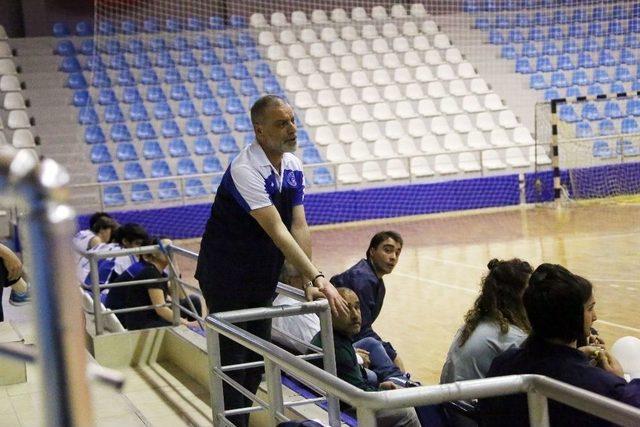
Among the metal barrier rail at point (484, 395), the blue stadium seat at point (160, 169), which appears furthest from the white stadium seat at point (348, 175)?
the metal barrier rail at point (484, 395)

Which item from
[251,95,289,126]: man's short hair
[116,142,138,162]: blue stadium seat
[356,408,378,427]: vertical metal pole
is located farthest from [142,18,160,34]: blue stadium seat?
[356,408,378,427]: vertical metal pole

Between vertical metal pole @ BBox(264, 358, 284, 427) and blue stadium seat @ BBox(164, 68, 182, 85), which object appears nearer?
vertical metal pole @ BBox(264, 358, 284, 427)

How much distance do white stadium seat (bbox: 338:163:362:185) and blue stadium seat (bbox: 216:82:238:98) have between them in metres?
2.47

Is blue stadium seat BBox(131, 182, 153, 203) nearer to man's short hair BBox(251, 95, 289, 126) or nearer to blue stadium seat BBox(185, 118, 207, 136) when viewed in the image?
blue stadium seat BBox(185, 118, 207, 136)

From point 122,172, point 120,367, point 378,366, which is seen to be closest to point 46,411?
point 378,366

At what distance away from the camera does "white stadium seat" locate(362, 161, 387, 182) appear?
16.4 metres

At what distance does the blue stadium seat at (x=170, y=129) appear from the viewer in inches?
660

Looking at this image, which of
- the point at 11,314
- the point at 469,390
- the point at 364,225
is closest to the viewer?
the point at 469,390

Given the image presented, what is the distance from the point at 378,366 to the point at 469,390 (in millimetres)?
2854

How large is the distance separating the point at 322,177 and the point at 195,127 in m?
2.49

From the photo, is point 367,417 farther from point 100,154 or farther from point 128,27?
point 128,27

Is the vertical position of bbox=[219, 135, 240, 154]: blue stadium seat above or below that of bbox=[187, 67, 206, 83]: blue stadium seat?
below

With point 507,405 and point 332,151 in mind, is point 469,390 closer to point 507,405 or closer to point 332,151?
point 507,405

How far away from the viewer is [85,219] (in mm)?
14047
